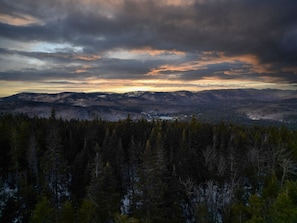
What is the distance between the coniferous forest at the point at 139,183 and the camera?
40.1m

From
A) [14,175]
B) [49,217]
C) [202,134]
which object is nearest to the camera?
[49,217]

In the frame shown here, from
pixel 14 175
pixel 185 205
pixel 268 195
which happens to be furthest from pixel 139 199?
pixel 14 175

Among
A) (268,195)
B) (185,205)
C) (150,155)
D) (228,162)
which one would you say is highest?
(150,155)

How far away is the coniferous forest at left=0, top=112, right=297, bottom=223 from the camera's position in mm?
40134

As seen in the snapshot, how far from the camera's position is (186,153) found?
2389 inches

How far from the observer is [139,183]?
138 ft

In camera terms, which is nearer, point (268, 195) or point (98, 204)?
point (98, 204)

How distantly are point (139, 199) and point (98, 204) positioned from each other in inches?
243

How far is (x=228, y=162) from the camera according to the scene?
5859 centimetres

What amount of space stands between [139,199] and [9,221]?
867 inches

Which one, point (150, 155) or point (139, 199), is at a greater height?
point (150, 155)

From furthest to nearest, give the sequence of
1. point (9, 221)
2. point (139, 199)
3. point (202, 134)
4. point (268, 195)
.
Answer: point (202, 134) → point (268, 195) → point (9, 221) → point (139, 199)

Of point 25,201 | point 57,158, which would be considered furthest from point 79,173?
point 25,201

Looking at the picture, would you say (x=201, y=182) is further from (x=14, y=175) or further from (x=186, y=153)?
(x=14, y=175)
